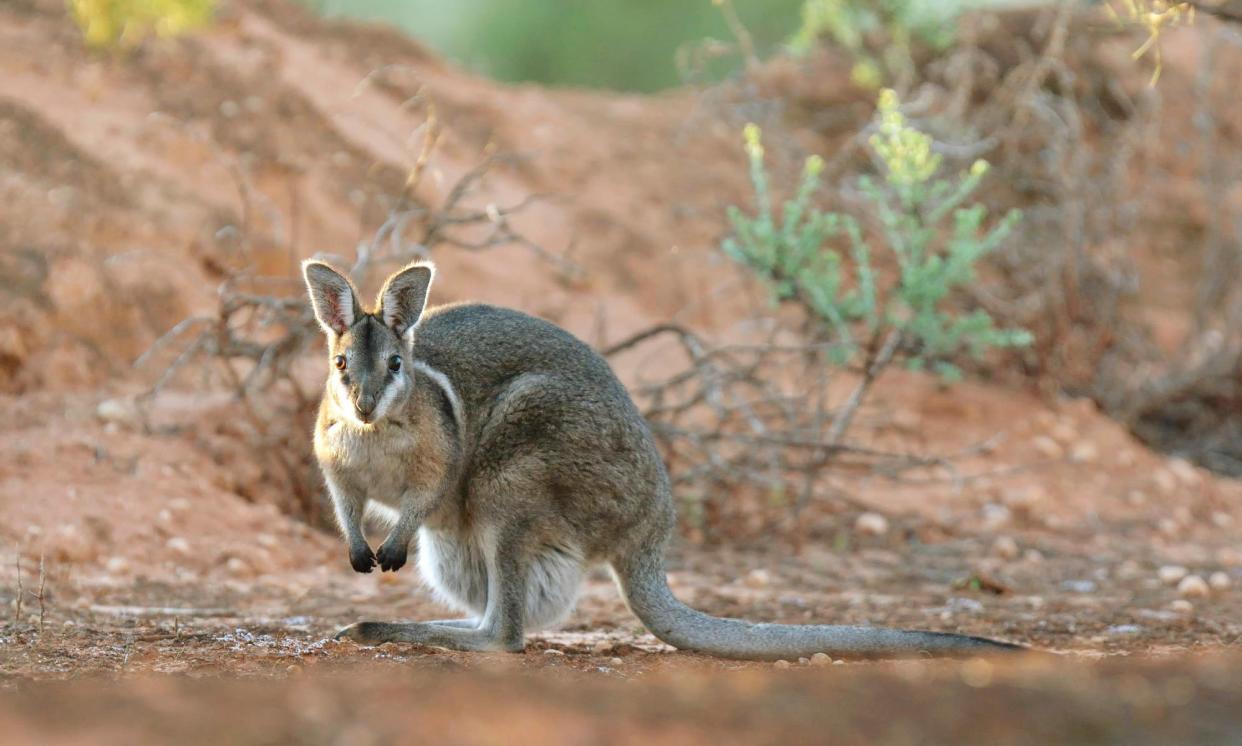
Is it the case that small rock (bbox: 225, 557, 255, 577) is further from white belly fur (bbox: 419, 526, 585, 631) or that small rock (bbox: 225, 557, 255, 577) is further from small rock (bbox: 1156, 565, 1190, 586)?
small rock (bbox: 1156, 565, 1190, 586)

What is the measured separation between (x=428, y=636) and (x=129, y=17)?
6859 mm

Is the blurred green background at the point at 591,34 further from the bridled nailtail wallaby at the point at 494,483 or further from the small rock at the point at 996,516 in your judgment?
the bridled nailtail wallaby at the point at 494,483

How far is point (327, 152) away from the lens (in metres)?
10.4

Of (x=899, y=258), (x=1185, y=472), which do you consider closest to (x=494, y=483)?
(x=899, y=258)

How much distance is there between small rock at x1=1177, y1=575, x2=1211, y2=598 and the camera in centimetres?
629

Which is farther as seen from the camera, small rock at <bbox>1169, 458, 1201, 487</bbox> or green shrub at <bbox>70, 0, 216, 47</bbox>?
green shrub at <bbox>70, 0, 216, 47</bbox>

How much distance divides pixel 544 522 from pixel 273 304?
8.93 feet

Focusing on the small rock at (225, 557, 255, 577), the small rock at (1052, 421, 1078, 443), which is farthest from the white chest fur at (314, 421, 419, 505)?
the small rock at (1052, 421, 1078, 443)

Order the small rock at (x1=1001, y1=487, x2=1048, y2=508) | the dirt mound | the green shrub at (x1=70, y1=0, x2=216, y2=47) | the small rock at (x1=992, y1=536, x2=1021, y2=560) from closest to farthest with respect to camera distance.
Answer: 1. the dirt mound
2. the small rock at (x1=992, y1=536, x2=1021, y2=560)
3. the small rock at (x1=1001, y1=487, x2=1048, y2=508)
4. the green shrub at (x1=70, y1=0, x2=216, y2=47)

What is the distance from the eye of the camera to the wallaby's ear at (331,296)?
4.68 m

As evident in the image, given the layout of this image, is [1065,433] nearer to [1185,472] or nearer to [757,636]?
[1185,472]

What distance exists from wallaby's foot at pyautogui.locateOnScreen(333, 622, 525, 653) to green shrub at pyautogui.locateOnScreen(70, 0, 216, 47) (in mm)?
6444

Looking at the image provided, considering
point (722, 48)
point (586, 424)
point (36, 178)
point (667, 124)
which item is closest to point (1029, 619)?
point (586, 424)

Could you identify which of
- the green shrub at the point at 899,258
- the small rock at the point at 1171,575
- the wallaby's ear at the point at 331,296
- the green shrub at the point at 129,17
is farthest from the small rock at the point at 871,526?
the green shrub at the point at 129,17
